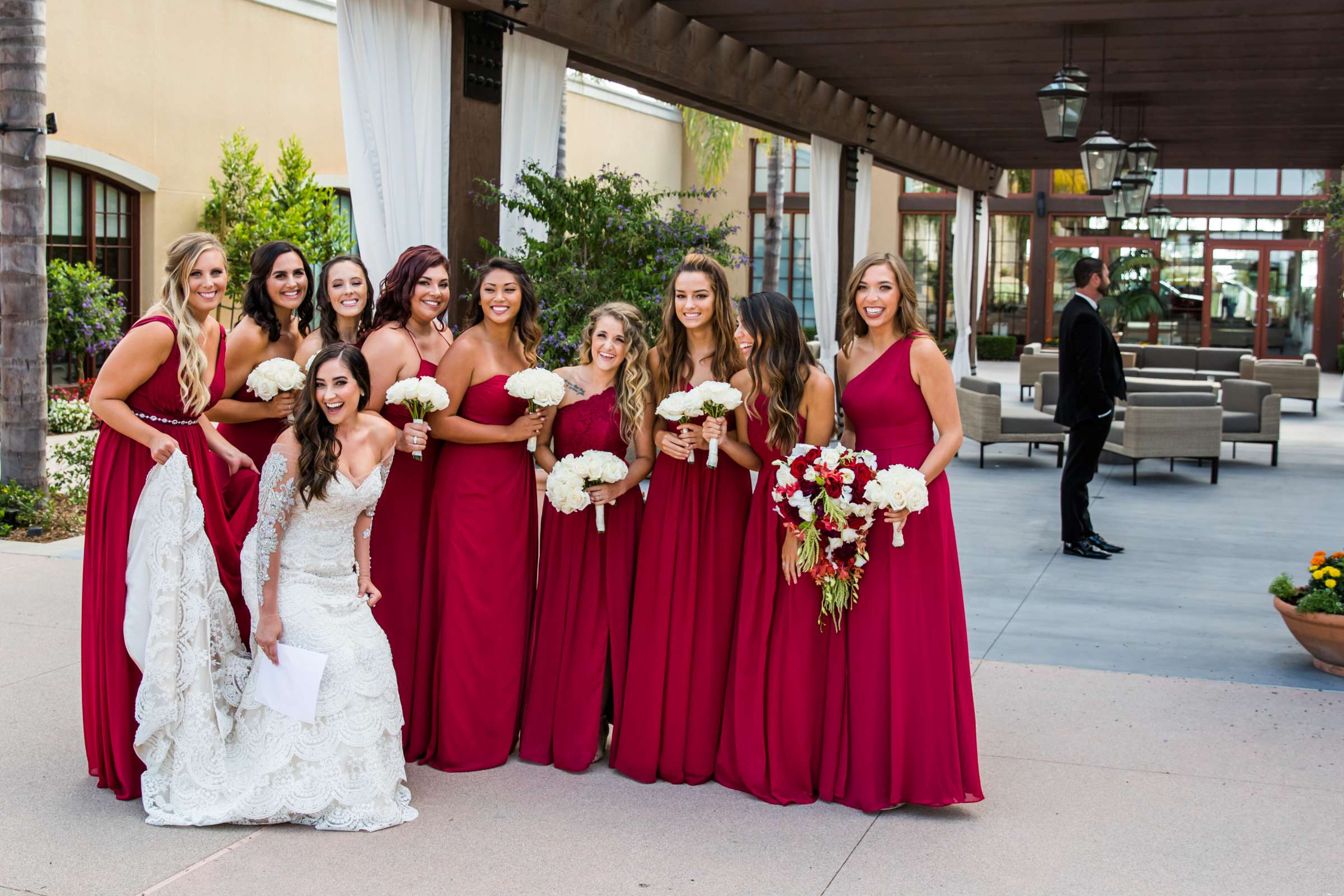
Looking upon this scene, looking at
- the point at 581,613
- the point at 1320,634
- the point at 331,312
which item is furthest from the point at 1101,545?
the point at 331,312

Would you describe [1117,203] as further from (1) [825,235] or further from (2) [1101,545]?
(2) [1101,545]

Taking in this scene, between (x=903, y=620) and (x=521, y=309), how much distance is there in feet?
5.89

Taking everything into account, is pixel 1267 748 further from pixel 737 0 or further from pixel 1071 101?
pixel 737 0

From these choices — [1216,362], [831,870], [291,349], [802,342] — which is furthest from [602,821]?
[1216,362]

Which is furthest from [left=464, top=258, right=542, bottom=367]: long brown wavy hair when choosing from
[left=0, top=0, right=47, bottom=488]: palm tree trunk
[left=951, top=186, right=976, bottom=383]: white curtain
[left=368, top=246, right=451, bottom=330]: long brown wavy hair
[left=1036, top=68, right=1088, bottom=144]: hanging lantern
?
[left=951, top=186, right=976, bottom=383]: white curtain

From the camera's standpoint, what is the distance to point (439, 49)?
7406mm

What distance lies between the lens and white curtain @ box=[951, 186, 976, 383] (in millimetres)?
22078

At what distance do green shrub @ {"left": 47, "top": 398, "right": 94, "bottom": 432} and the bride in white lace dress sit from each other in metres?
9.49

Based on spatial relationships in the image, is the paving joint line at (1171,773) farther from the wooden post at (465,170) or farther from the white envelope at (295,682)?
the wooden post at (465,170)

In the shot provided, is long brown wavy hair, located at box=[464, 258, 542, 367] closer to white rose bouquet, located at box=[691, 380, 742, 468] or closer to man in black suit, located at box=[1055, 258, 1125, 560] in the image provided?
white rose bouquet, located at box=[691, 380, 742, 468]

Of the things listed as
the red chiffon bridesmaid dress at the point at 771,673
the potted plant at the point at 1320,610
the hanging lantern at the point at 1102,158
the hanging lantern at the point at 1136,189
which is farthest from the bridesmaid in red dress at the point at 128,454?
the hanging lantern at the point at 1136,189

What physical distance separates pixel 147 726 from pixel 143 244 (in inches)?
520

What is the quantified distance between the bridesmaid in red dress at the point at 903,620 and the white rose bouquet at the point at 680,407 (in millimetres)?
570

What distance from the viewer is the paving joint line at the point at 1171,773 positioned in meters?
4.52
